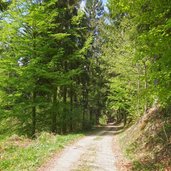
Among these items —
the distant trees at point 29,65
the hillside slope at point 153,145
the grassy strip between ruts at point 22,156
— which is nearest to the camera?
the hillside slope at point 153,145

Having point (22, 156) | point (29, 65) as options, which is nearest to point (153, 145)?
point (22, 156)

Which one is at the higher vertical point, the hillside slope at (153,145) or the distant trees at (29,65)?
the distant trees at (29,65)

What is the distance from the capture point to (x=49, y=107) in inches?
1024

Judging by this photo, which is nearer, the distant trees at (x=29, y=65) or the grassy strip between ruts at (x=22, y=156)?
the grassy strip between ruts at (x=22, y=156)

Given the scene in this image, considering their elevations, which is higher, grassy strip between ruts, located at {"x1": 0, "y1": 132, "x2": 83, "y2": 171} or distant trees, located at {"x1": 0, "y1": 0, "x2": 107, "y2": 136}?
distant trees, located at {"x1": 0, "y1": 0, "x2": 107, "y2": 136}

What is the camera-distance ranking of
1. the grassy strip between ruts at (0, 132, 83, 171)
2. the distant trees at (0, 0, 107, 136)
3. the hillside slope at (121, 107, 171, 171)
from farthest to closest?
the distant trees at (0, 0, 107, 136) → the grassy strip between ruts at (0, 132, 83, 171) → the hillside slope at (121, 107, 171, 171)

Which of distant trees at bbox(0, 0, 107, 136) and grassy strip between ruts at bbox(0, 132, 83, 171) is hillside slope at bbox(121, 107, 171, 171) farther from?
distant trees at bbox(0, 0, 107, 136)

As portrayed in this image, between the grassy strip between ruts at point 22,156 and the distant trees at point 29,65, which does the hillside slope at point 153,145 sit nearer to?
the grassy strip between ruts at point 22,156

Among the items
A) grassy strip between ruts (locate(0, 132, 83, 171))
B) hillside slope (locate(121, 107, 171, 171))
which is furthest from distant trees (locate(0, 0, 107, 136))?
hillside slope (locate(121, 107, 171, 171))

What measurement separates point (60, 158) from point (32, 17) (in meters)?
12.2

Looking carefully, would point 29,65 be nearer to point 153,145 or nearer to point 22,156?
point 22,156

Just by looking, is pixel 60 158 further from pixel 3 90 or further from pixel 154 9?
pixel 3 90

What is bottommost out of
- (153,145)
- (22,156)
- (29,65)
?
(22,156)

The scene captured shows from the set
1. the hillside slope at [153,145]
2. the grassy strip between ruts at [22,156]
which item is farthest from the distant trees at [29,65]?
the hillside slope at [153,145]
